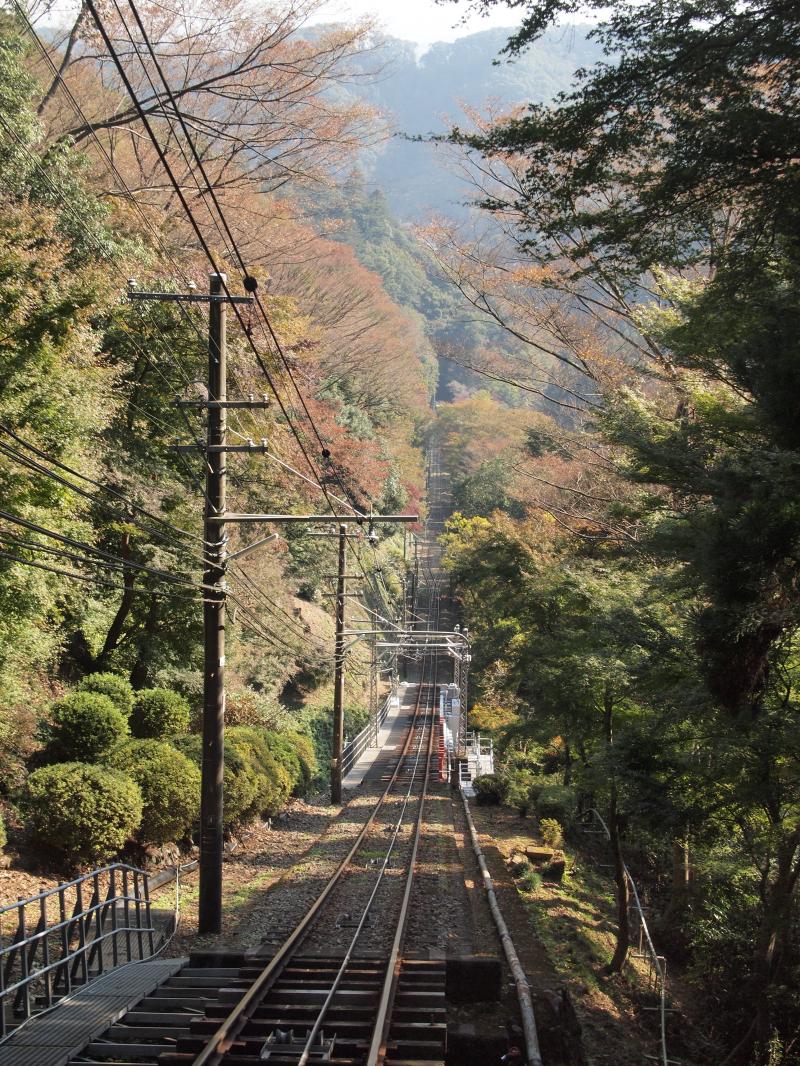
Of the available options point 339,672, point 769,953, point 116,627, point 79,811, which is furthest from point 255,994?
point 339,672

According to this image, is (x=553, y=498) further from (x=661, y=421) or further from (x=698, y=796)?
(x=698, y=796)

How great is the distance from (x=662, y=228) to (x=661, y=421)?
4.43m

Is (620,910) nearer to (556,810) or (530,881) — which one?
(530,881)

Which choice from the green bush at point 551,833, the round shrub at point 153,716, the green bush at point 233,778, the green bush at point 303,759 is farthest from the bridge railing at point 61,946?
the green bush at point 303,759

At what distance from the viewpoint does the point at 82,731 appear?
14.4 metres

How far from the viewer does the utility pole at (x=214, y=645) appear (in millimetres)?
11336

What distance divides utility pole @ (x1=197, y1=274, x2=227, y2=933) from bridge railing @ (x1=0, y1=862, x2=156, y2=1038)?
2.89 ft

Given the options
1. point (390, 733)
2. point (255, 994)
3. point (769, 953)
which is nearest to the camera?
point (255, 994)

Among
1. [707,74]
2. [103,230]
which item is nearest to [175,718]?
[103,230]

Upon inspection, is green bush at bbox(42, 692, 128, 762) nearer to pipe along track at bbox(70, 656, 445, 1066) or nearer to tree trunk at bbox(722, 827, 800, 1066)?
pipe along track at bbox(70, 656, 445, 1066)

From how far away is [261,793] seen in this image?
62.4 ft

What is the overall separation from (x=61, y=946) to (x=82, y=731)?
620 cm

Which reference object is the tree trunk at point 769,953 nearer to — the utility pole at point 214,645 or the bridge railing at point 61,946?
the utility pole at point 214,645

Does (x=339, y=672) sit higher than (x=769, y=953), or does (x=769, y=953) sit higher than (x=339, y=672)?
(x=339, y=672)
